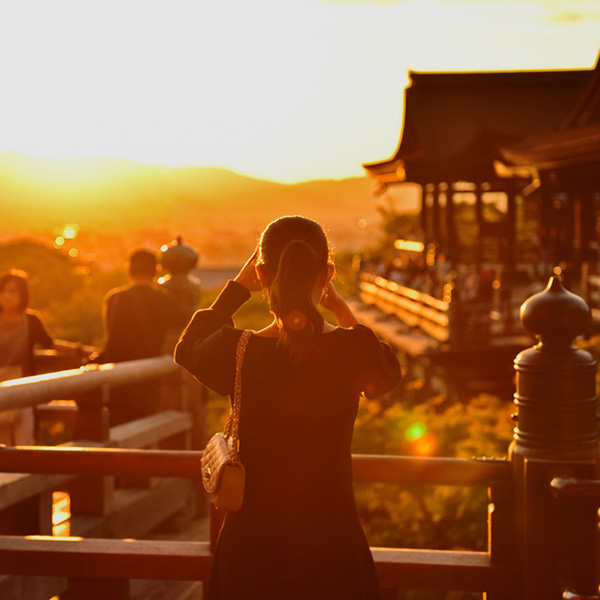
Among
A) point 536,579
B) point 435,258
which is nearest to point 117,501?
point 536,579

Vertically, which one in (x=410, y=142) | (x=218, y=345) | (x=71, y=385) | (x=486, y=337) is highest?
(x=410, y=142)

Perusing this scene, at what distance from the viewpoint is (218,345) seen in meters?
2.62

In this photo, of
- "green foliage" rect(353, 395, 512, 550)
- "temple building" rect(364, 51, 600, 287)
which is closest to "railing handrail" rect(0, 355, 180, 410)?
"green foliage" rect(353, 395, 512, 550)

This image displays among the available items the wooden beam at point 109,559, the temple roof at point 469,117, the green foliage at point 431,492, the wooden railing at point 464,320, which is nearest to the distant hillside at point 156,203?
the temple roof at point 469,117

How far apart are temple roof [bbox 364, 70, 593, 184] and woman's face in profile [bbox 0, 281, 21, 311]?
52.0ft

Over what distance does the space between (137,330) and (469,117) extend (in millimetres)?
19472

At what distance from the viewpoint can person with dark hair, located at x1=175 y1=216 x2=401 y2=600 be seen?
2.55 metres

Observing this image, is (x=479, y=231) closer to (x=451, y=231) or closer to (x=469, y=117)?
(x=451, y=231)

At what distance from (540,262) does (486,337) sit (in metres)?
3.76

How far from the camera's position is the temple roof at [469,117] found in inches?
824

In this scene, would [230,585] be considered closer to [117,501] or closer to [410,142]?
[117,501]

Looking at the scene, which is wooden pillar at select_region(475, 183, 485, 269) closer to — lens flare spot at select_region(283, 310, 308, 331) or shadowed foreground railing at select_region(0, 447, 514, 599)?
shadowed foreground railing at select_region(0, 447, 514, 599)

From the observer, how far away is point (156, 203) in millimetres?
142500

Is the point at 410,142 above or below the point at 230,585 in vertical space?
above
